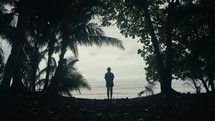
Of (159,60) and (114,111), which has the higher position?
(159,60)

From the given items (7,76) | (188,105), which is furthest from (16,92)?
(188,105)

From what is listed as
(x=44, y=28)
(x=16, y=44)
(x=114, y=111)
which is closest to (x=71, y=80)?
(x=44, y=28)

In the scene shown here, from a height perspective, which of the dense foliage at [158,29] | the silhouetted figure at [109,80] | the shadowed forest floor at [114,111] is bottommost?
the shadowed forest floor at [114,111]

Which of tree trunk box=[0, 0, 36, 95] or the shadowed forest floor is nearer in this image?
the shadowed forest floor

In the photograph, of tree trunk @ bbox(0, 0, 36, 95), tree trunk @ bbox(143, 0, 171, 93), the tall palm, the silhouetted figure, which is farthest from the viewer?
the tall palm

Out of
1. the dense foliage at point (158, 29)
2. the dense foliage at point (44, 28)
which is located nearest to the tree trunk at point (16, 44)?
the dense foliage at point (44, 28)

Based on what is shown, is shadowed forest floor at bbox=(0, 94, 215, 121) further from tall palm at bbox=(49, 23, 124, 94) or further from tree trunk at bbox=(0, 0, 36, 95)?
tall palm at bbox=(49, 23, 124, 94)

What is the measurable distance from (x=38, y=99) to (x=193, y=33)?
442 inches

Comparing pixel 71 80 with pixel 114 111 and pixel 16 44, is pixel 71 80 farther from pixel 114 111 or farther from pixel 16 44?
pixel 114 111

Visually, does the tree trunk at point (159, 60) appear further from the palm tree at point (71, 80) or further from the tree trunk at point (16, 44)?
the palm tree at point (71, 80)

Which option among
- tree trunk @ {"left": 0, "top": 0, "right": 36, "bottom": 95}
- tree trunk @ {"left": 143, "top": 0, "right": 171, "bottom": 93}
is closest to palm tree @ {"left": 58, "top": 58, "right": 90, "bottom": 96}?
tree trunk @ {"left": 143, "top": 0, "right": 171, "bottom": 93}

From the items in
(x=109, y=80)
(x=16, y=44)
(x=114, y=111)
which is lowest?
(x=114, y=111)

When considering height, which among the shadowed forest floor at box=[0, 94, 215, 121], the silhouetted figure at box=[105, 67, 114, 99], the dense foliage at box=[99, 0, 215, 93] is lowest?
the shadowed forest floor at box=[0, 94, 215, 121]

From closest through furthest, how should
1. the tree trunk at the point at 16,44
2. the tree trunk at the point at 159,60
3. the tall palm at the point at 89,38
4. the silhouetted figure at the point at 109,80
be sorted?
the tree trunk at the point at 16,44, the tree trunk at the point at 159,60, the silhouetted figure at the point at 109,80, the tall palm at the point at 89,38
